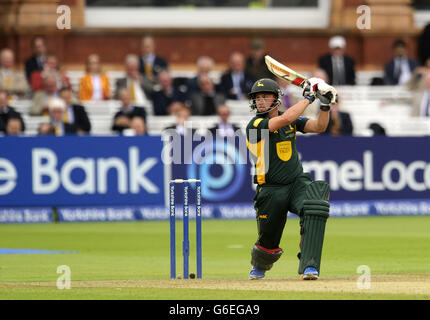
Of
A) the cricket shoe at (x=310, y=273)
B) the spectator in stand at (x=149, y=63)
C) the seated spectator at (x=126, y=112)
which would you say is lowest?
the cricket shoe at (x=310, y=273)

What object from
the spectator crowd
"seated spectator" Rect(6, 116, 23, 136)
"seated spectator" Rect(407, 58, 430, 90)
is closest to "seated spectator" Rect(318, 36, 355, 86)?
the spectator crowd

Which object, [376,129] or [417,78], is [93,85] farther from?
[417,78]

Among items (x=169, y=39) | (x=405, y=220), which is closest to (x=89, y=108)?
(x=169, y=39)

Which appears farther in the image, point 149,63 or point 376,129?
point 149,63

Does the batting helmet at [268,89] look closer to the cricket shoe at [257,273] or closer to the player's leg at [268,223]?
the player's leg at [268,223]

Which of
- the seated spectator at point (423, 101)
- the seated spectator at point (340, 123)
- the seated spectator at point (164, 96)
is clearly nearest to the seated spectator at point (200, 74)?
the seated spectator at point (164, 96)

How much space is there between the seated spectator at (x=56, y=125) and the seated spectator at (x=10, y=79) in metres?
2.38

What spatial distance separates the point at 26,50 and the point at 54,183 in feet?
22.4

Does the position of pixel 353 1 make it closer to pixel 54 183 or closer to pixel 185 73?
pixel 185 73

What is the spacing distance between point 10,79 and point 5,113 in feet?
7.27

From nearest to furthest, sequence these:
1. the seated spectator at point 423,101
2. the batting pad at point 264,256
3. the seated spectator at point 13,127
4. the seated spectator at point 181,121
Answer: the batting pad at point 264,256, the seated spectator at point 181,121, the seated spectator at point 13,127, the seated spectator at point 423,101

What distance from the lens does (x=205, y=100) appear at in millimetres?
23109

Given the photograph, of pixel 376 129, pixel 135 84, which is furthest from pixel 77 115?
pixel 376 129

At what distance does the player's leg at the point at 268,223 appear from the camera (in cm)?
1192
